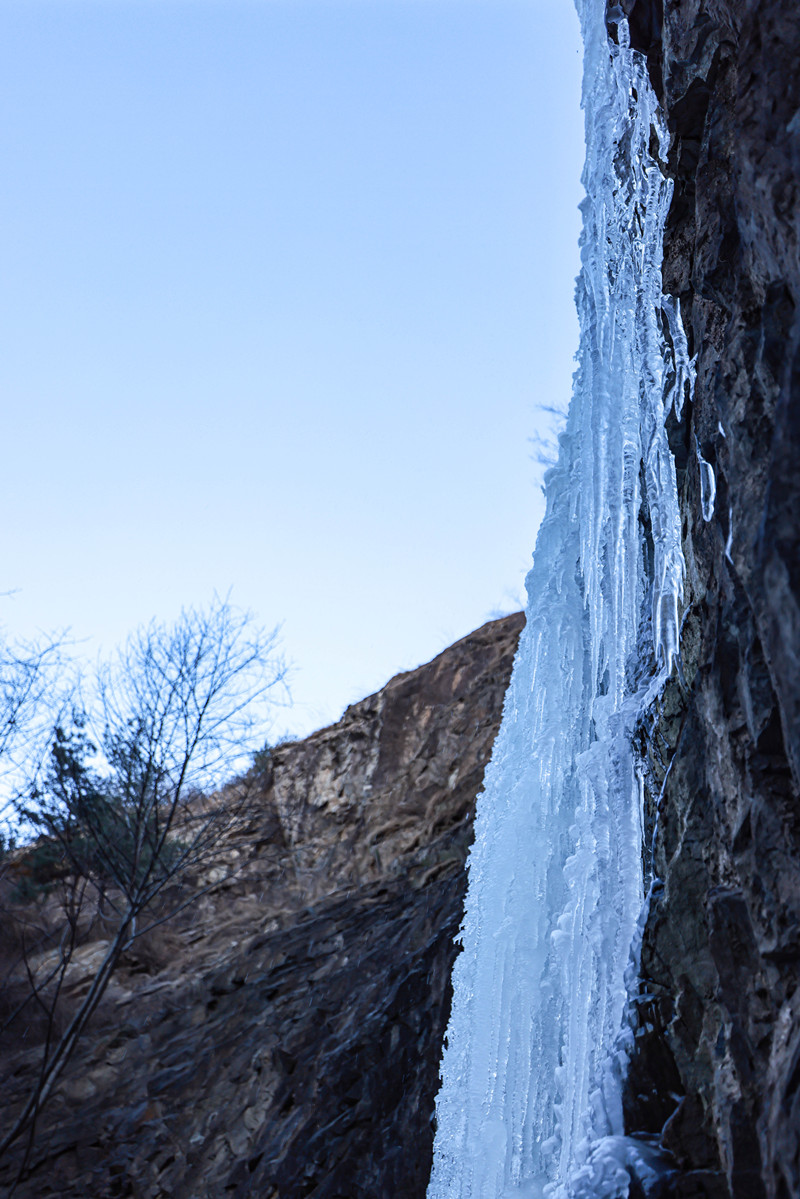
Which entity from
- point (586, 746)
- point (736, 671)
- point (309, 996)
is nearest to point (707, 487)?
point (736, 671)

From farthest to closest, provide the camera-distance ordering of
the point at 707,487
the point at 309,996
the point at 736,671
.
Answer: the point at 309,996 → the point at 707,487 → the point at 736,671

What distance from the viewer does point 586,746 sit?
14.3ft

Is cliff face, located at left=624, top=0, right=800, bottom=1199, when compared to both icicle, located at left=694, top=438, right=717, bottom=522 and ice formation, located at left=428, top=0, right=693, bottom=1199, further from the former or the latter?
ice formation, located at left=428, top=0, right=693, bottom=1199

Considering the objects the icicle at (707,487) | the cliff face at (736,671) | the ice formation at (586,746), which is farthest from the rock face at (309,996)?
the icicle at (707,487)

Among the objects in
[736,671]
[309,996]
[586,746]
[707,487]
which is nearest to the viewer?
[736,671]

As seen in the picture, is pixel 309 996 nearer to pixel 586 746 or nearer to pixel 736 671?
pixel 586 746

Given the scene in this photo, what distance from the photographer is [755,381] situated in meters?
2.41

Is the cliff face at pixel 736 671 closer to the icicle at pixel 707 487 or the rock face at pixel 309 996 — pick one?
the icicle at pixel 707 487

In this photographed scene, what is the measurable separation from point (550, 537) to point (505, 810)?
1.53 metres

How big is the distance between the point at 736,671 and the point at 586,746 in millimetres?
1774

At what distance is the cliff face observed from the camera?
74.9 inches

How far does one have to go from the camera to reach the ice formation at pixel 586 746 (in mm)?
3311

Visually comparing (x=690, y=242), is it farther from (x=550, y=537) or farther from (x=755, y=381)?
(x=550, y=537)

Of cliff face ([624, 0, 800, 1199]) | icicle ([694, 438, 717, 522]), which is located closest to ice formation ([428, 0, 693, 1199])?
cliff face ([624, 0, 800, 1199])
